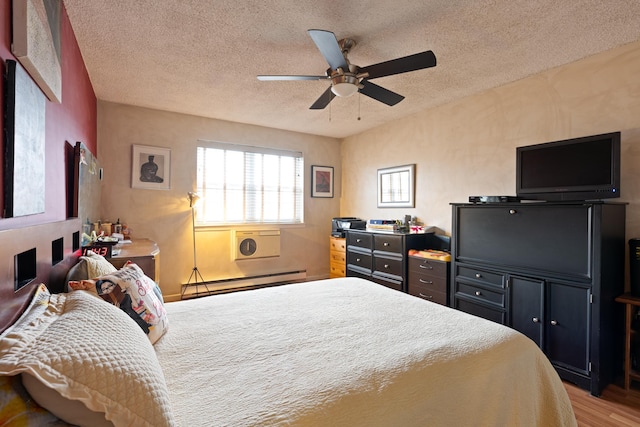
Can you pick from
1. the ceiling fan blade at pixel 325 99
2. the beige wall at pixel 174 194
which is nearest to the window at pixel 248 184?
the beige wall at pixel 174 194

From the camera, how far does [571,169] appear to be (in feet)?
8.01

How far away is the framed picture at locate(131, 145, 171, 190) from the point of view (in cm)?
388

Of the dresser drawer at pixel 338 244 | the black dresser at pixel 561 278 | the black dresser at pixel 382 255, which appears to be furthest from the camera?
the dresser drawer at pixel 338 244

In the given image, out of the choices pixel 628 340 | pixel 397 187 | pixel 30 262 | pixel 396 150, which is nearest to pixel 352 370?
pixel 30 262

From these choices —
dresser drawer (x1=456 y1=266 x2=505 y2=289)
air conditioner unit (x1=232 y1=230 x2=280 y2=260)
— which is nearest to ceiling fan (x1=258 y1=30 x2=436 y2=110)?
dresser drawer (x1=456 y1=266 x2=505 y2=289)

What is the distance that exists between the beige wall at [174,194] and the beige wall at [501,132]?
5.30 feet

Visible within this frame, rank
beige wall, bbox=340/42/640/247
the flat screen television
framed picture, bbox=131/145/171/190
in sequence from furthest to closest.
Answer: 1. framed picture, bbox=131/145/171/190
2. beige wall, bbox=340/42/640/247
3. the flat screen television

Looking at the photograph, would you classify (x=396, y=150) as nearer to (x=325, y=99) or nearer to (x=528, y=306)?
(x=325, y=99)

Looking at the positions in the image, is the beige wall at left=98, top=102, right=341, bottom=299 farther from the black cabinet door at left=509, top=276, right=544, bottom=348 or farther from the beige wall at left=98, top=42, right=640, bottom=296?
the black cabinet door at left=509, top=276, right=544, bottom=348

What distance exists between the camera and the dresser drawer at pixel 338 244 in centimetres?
475

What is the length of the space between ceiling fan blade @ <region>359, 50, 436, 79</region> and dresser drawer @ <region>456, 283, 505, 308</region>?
6.52 feet

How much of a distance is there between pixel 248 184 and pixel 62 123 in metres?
2.80

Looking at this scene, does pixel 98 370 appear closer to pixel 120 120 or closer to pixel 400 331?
pixel 400 331

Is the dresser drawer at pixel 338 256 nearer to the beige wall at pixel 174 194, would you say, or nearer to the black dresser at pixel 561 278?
the beige wall at pixel 174 194
